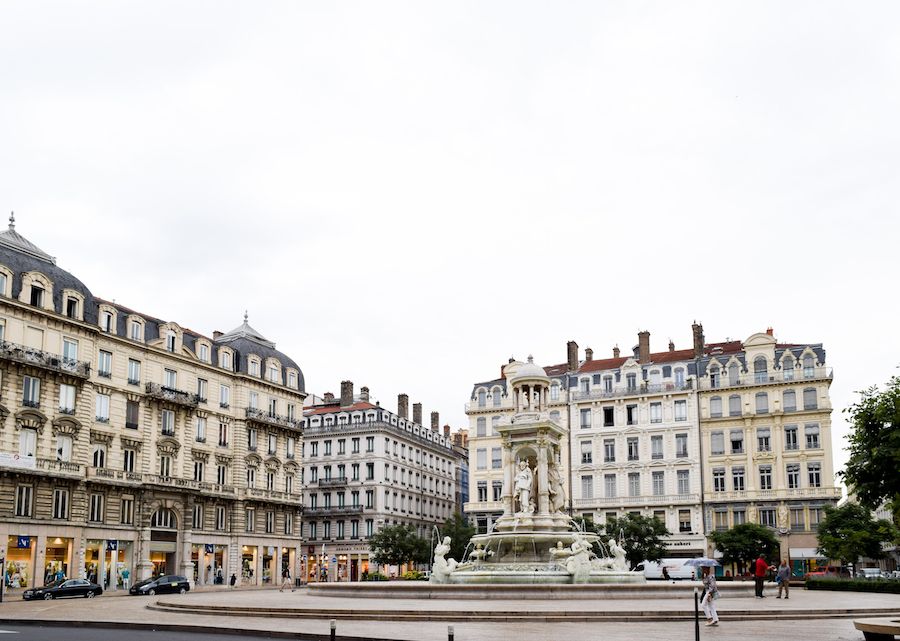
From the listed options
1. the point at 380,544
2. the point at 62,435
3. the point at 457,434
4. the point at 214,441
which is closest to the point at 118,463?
the point at 62,435

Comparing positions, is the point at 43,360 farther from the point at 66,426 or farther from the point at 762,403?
the point at 762,403

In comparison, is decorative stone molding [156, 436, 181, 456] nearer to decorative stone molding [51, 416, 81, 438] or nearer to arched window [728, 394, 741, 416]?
decorative stone molding [51, 416, 81, 438]

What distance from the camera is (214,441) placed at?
7075 centimetres

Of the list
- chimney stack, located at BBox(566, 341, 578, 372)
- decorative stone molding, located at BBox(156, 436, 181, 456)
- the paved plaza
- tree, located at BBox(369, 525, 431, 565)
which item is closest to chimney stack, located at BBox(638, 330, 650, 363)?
chimney stack, located at BBox(566, 341, 578, 372)

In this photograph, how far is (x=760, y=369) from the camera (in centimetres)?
8075

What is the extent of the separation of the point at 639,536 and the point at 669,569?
304 cm

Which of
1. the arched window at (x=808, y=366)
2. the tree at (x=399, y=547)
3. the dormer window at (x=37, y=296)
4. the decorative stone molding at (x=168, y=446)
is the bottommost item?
the tree at (x=399, y=547)

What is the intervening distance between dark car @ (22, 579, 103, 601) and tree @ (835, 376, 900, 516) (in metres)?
35.8

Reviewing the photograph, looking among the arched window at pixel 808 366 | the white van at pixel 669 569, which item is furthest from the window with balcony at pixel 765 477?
the white van at pixel 669 569

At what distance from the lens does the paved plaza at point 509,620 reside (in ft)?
67.4

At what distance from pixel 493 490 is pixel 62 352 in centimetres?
4190

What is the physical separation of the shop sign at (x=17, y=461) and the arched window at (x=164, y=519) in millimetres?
11090

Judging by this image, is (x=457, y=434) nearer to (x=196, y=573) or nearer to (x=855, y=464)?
(x=196, y=573)

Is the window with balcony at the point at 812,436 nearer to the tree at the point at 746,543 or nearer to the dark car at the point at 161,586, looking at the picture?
the tree at the point at 746,543
